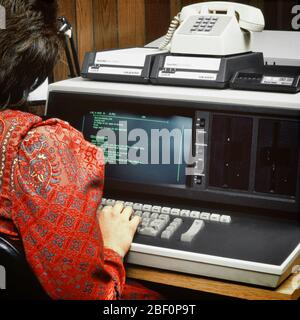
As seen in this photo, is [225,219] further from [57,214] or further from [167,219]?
[57,214]

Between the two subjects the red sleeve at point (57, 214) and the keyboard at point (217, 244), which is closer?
the red sleeve at point (57, 214)

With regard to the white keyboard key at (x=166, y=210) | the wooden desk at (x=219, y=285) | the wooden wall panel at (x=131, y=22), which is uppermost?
the wooden wall panel at (x=131, y=22)

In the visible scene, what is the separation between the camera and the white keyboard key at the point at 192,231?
1234 mm

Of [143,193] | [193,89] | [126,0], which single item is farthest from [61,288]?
[126,0]

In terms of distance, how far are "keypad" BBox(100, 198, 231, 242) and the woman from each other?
0.19 m

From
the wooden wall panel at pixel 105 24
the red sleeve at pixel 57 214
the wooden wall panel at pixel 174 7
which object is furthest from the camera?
the wooden wall panel at pixel 174 7

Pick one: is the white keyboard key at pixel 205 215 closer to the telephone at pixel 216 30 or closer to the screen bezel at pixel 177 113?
the screen bezel at pixel 177 113

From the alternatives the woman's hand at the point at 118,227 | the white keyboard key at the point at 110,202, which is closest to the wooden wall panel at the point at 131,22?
the white keyboard key at the point at 110,202

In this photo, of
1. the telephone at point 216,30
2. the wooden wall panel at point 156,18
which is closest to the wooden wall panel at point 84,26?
the wooden wall panel at point 156,18

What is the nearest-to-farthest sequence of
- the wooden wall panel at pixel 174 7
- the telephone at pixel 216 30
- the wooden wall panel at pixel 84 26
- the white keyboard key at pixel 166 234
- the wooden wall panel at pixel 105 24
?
1. the white keyboard key at pixel 166 234
2. the telephone at pixel 216 30
3. the wooden wall panel at pixel 84 26
4. the wooden wall panel at pixel 105 24
5. the wooden wall panel at pixel 174 7

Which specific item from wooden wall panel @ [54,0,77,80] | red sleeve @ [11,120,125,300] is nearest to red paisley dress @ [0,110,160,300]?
red sleeve @ [11,120,125,300]

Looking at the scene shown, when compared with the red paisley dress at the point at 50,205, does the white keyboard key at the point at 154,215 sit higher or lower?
lower

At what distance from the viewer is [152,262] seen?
1234 millimetres
